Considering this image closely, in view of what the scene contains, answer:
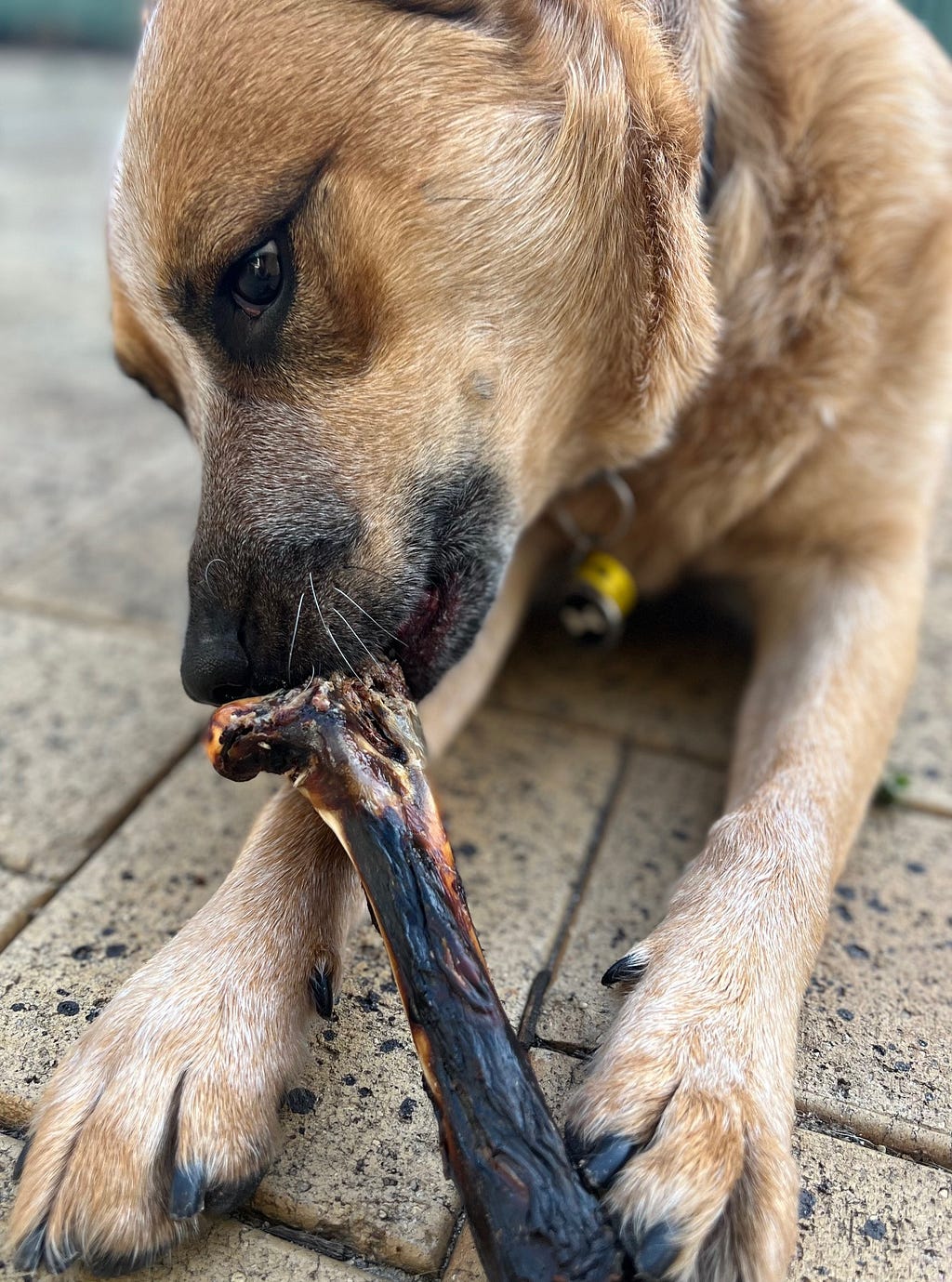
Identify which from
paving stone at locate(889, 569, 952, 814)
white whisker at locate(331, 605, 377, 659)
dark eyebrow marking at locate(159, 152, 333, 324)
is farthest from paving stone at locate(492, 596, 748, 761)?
dark eyebrow marking at locate(159, 152, 333, 324)

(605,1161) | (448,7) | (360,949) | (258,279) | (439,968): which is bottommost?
(360,949)

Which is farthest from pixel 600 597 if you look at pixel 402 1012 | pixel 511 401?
pixel 402 1012

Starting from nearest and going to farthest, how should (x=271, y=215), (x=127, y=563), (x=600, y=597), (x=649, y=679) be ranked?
(x=271, y=215) → (x=600, y=597) → (x=649, y=679) → (x=127, y=563)

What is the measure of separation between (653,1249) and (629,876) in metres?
0.64

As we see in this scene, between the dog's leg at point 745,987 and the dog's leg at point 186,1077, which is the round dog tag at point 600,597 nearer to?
the dog's leg at point 745,987

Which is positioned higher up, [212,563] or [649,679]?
[212,563]

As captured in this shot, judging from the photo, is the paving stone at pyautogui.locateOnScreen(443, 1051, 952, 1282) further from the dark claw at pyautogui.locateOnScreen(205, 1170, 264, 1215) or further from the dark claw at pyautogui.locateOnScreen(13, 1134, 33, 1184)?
the dark claw at pyautogui.locateOnScreen(13, 1134, 33, 1184)

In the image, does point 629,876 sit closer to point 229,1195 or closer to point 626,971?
point 626,971

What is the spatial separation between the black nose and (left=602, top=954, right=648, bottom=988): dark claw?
576 mm

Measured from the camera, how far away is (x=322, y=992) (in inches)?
50.6

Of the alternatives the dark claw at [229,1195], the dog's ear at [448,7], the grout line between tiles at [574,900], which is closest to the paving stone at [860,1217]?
the grout line between tiles at [574,900]

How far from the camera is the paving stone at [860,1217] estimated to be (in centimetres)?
109

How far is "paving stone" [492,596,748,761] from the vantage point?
1.98 meters

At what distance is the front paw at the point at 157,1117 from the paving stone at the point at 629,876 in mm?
348
